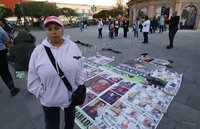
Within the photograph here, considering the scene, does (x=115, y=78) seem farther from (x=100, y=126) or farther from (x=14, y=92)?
(x=14, y=92)

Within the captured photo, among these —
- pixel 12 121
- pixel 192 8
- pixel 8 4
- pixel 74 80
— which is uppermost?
pixel 8 4

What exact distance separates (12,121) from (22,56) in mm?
1191

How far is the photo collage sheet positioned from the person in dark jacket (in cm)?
143

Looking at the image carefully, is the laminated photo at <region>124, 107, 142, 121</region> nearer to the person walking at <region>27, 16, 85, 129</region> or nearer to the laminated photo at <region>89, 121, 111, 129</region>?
the laminated photo at <region>89, 121, 111, 129</region>

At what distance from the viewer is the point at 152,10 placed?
22.3 m

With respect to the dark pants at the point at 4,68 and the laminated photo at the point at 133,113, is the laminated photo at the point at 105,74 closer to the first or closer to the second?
the laminated photo at the point at 133,113

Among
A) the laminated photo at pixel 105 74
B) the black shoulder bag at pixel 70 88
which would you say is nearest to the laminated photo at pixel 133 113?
the black shoulder bag at pixel 70 88

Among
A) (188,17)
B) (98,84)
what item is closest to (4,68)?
(98,84)

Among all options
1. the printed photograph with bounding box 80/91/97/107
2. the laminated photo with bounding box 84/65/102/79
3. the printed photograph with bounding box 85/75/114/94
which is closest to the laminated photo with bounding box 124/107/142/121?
the printed photograph with bounding box 80/91/97/107

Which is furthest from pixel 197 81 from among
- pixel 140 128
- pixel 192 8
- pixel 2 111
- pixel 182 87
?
pixel 192 8

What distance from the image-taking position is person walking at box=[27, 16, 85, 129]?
52.4 inches

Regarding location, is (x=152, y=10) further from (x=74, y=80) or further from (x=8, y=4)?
(x=8, y=4)

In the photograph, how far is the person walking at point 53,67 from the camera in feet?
4.37

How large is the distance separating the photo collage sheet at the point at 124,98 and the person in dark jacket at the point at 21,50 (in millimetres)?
1432
